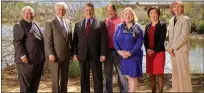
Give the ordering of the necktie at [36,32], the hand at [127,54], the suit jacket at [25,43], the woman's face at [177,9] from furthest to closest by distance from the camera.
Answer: the woman's face at [177,9] → the necktie at [36,32] → the suit jacket at [25,43] → the hand at [127,54]

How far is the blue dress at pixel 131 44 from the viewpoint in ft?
16.2

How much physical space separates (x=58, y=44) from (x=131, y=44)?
1001 mm

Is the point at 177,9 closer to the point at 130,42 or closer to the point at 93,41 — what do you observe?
the point at 130,42

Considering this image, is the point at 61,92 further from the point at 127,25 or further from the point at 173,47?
the point at 173,47

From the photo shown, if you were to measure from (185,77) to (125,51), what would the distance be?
1.03m

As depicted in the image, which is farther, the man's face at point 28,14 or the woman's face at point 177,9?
the woman's face at point 177,9

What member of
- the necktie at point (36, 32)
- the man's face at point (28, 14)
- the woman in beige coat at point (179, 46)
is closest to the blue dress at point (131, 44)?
the woman in beige coat at point (179, 46)

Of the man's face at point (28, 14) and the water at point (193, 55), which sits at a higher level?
the man's face at point (28, 14)

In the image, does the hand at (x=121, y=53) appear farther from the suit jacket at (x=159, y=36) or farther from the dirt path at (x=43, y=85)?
the dirt path at (x=43, y=85)

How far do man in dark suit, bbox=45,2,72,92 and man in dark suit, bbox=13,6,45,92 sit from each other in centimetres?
15

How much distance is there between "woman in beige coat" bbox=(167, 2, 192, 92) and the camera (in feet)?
17.2

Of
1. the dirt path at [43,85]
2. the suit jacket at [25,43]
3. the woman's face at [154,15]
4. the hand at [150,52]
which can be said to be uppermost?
the woman's face at [154,15]

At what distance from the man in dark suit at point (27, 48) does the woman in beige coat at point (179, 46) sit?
1.86 m

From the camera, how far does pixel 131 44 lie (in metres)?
4.95
